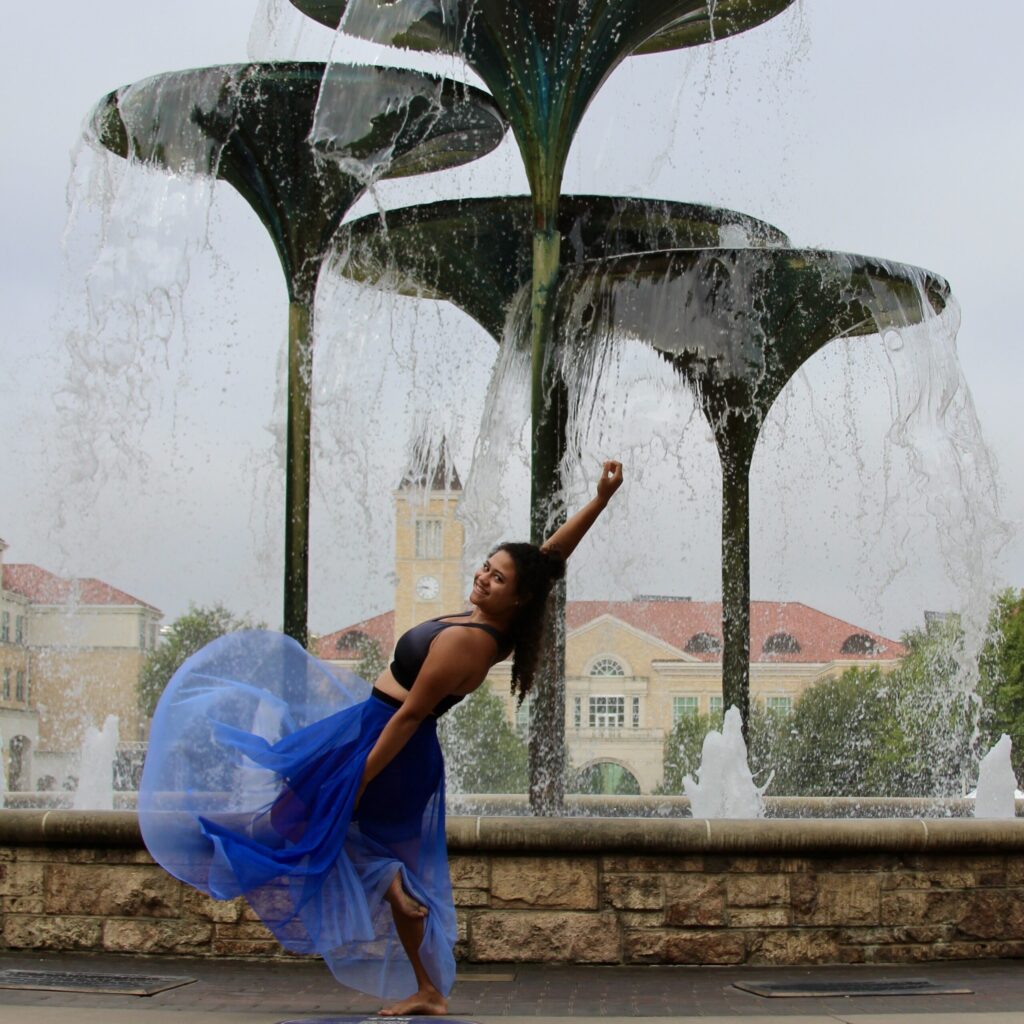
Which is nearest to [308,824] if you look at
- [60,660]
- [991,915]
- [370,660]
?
[991,915]

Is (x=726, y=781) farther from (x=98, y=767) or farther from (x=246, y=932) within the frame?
(x=98, y=767)

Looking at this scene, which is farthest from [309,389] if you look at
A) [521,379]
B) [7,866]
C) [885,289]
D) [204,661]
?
[204,661]

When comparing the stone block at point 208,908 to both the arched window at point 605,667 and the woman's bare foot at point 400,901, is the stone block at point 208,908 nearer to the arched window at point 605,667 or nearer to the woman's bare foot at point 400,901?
the woman's bare foot at point 400,901

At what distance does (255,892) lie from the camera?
484cm

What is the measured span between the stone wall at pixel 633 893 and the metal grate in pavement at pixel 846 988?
42 cm

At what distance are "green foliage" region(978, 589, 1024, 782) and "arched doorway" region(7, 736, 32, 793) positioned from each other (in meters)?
30.5

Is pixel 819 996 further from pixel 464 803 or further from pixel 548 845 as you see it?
pixel 464 803

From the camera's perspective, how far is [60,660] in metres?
76.4

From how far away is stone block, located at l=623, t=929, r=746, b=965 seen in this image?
22.3ft

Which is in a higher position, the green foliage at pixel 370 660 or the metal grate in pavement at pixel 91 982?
the green foliage at pixel 370 660

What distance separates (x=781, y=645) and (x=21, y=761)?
30.5m

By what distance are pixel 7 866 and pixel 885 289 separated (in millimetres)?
6243

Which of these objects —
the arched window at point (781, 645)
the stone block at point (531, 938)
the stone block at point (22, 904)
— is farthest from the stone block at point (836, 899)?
the arched window at point (781, 645)

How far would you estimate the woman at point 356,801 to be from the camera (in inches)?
191
